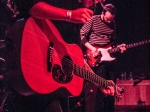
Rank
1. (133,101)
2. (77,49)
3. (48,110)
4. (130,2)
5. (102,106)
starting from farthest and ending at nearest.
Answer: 1. (130,2)
2. (133,101)
3. (102,106)
4. (77,49)
5. (48,110)

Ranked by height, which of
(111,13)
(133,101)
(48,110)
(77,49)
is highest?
(111,13)

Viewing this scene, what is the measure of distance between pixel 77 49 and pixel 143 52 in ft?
16.5

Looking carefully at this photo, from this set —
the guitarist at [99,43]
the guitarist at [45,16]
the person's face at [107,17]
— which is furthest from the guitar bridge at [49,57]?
the person's face at [107,17]

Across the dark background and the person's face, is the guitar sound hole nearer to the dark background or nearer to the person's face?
the person's face

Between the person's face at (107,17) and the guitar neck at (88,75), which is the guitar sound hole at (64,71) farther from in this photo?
the person's face at (107,17)

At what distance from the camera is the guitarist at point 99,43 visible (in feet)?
13.8

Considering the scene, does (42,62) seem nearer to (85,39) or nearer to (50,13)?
(50,13)

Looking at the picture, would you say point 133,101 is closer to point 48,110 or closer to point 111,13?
point 111,13

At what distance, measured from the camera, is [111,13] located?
16.2ft

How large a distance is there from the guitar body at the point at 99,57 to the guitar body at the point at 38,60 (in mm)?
2482

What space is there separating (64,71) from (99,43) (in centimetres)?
280

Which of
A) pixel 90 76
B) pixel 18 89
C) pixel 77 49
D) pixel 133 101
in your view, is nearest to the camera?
pixel 18 89

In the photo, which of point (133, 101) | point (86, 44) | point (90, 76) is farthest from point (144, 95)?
point (90, 76)

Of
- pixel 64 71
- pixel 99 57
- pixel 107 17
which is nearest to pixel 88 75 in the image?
pixel 64 71
